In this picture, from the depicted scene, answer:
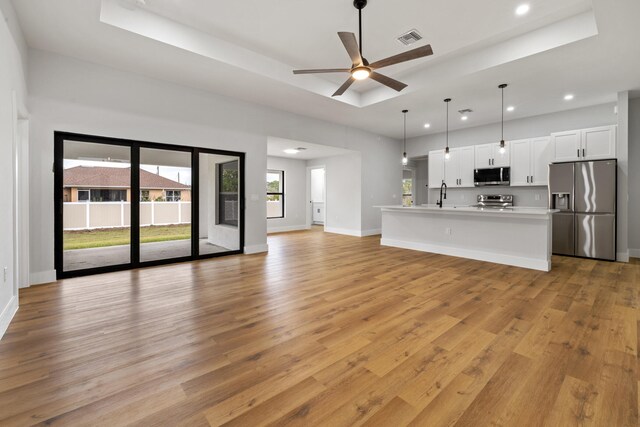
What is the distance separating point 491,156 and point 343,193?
13.1ft

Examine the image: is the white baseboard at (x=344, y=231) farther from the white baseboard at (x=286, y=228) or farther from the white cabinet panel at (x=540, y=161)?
the white cabinet panel at (x=540, y=161)

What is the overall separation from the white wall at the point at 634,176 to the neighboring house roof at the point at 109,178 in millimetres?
8345

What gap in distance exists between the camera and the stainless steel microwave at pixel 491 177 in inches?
266

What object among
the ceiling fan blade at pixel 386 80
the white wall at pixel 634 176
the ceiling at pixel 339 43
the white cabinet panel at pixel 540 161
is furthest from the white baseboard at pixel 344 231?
the white wall at pixel 634 176

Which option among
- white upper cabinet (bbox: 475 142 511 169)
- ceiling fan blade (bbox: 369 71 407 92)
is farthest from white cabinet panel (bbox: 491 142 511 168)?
ceiling fan blade (bbox: 369 71 407 92)

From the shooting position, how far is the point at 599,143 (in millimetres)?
5312

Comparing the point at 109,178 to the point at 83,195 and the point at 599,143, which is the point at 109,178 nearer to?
the point at 83,195

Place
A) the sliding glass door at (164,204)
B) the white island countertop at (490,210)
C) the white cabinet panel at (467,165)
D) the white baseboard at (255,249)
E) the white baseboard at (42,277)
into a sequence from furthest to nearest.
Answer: the white cabinet panel at (467,165)
the white baseboard at (255,249)
the sliding glass door at (164,204)
the white island countertop at (490,210)
the white baseboard at (42,277)

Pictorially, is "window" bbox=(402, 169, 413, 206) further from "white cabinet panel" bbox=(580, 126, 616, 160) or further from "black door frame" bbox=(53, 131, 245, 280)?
"black door frame" bbox=(53, 131, 245, 280)

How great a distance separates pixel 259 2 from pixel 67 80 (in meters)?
2.84

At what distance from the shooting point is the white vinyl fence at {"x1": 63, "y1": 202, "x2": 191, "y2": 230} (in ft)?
13.5

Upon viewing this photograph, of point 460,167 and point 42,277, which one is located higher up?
point 460,167

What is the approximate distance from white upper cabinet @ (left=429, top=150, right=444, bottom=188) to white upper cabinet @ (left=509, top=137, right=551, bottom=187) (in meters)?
1.67

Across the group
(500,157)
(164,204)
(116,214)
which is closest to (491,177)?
(500,157)
